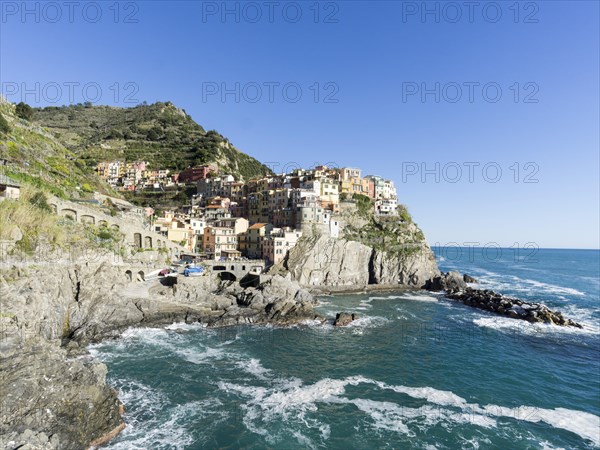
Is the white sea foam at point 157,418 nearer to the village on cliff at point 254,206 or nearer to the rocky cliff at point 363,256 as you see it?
the village on cliff at point 254,206

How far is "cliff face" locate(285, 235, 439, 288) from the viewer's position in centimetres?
6812

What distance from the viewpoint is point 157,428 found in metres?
21.2

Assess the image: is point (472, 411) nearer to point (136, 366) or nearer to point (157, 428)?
point (157, 428)

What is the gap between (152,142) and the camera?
161 meters

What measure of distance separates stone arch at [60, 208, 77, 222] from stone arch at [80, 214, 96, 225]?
3.79ft

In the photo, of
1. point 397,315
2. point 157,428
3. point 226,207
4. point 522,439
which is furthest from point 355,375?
point 226,207

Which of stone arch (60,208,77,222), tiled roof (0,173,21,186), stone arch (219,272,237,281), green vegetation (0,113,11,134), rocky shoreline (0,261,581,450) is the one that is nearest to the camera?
rocky shoreline (0,261,581,450)

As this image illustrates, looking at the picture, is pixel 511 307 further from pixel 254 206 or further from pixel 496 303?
pixel 254 206

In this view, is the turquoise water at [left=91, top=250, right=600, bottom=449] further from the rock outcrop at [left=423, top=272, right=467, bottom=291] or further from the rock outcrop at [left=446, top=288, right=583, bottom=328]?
the rock outcrop at [left=423, top=272, right=467, bottom=291]

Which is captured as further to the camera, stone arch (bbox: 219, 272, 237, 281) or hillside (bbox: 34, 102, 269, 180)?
hillside (bbox: 34, 102, 269, 180)

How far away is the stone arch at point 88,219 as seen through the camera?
180 ft

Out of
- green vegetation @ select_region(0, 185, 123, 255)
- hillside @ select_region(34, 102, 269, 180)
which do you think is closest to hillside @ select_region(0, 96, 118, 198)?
green vegetation @ select_region(0, 185, 123, 255)

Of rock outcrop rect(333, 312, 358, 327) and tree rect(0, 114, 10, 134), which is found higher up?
tree rect(0, 114, 10, 134)

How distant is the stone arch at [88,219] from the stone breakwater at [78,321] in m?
13.6
